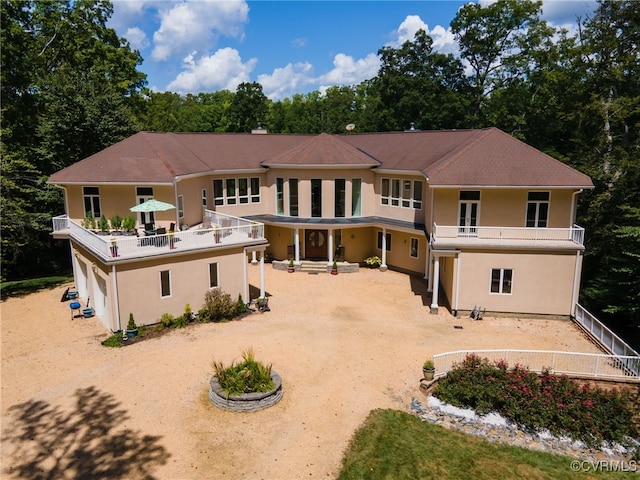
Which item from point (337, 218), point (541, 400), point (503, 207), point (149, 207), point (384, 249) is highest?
point (149, 207)

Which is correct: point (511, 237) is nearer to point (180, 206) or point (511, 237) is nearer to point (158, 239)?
point (158, 239)

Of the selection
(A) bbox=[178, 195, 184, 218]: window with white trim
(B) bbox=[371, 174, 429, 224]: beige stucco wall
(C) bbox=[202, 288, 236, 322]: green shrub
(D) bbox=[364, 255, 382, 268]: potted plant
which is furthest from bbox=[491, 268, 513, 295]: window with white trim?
(A) bbox=[178, 195, 184, 218]: window with white trim

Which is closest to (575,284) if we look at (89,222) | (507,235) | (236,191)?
(507,235)

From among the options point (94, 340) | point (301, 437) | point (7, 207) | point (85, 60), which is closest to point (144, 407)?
A: point (301, 437)

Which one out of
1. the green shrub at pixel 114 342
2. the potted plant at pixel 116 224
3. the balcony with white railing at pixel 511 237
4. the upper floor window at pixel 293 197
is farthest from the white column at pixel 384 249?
the green shrub at pixel 114 342

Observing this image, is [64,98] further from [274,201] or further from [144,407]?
[144,407]

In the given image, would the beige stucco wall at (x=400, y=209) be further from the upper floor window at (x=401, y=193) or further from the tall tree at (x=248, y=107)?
the tall tree at (x=248, y=107)
